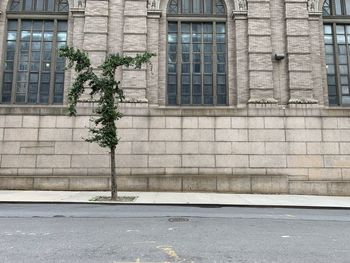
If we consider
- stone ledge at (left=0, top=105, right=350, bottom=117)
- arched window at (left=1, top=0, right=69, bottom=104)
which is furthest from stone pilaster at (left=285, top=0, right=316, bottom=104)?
arched window at (left=1, top=0, right=69, bottom=104)

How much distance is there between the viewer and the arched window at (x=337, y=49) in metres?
18.6

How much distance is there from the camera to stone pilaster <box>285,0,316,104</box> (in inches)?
698

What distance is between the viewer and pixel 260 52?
1800 cm

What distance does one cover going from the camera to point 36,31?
61.4 feet

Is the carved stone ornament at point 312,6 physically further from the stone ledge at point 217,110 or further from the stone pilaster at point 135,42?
the stone pilaster at point 135,42

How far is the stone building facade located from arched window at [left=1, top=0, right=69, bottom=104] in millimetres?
58

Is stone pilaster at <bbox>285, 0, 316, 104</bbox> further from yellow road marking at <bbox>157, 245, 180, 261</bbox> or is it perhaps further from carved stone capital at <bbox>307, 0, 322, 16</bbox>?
yellow road marking at <bbox>157, 245, 180, 261</bbox>

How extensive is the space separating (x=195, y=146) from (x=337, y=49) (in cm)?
1014

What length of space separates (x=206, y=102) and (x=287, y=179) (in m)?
6.02

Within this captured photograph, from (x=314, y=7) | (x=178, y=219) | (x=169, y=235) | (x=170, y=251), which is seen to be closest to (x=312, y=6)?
(x=314, y=7)

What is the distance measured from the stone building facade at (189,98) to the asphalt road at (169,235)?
19.8ft

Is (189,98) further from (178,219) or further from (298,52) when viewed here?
(178,219)

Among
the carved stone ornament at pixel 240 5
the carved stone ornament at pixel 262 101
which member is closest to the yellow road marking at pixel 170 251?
the carved stone ornament at pixel 262 101

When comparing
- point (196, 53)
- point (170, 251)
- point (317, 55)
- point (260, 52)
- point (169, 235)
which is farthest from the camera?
point (196, 53)
